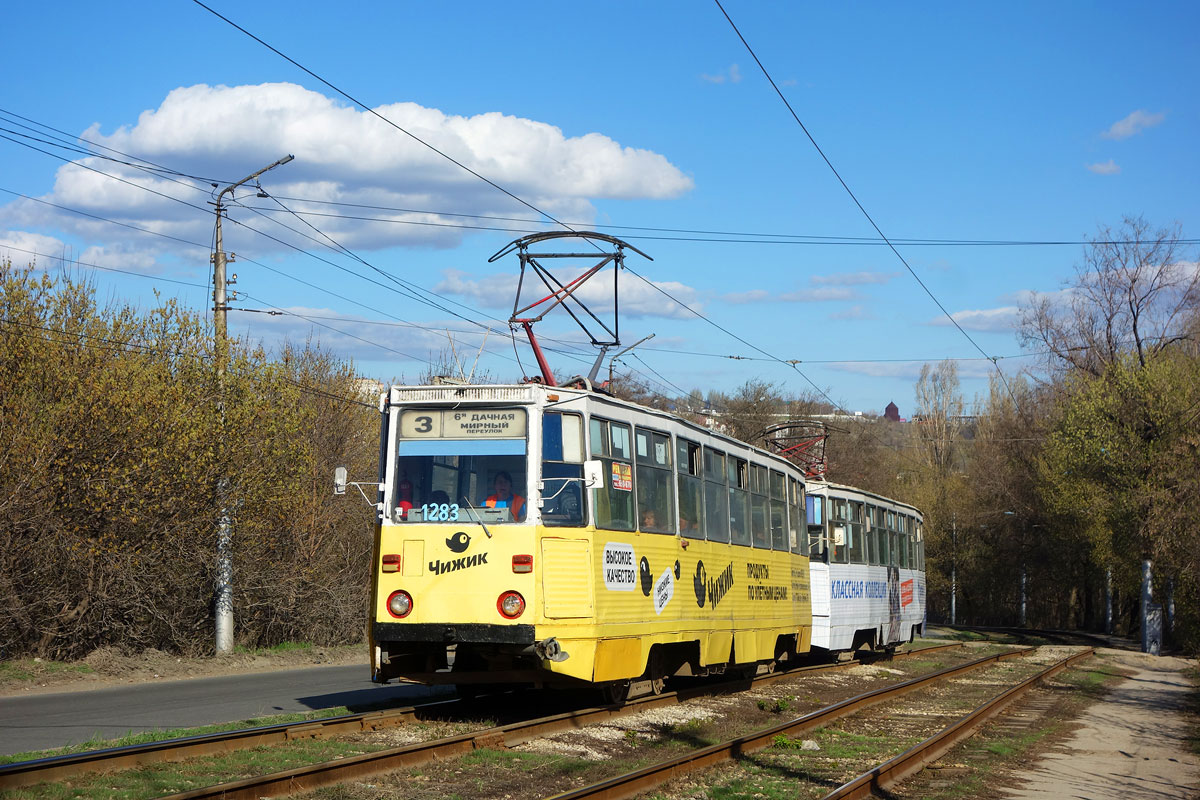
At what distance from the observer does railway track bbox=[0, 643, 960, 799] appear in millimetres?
8453

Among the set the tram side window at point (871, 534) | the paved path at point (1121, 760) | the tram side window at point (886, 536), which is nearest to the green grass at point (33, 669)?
the paved path at point (1121, 760)

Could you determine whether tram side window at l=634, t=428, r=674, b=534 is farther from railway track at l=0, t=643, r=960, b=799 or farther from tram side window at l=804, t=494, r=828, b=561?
tram side window at l=804, t=494, r=828, b=561

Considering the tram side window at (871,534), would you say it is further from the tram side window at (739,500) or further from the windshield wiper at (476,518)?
the windshield wiper at (476,518)

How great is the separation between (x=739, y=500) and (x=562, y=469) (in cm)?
533

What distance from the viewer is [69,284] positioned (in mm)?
20781

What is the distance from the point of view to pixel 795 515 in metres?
20.3

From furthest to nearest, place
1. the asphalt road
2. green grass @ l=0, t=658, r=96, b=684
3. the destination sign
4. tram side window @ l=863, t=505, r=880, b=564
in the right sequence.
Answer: tram side window @ l=863, t=505, r=880, b=564 < green grass @ l=0, t=658, r=96, b=684 < the asphalt road < the destination sign

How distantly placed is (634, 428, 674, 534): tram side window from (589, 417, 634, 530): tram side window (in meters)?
0.24

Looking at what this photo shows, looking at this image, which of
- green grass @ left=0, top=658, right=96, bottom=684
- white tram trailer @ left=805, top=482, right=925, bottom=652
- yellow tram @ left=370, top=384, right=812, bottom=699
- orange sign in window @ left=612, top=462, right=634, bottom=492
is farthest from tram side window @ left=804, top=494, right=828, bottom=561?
green grass @ left=0, top=658, right=96, bottom=684

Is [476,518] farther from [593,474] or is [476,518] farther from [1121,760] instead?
[1121,760]

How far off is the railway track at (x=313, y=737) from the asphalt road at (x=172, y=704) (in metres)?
1.81

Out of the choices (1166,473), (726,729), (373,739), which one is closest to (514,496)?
(373,739)

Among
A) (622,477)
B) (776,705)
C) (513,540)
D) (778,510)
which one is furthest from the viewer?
(778,510)

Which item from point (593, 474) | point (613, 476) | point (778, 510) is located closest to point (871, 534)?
point (778, 510)
